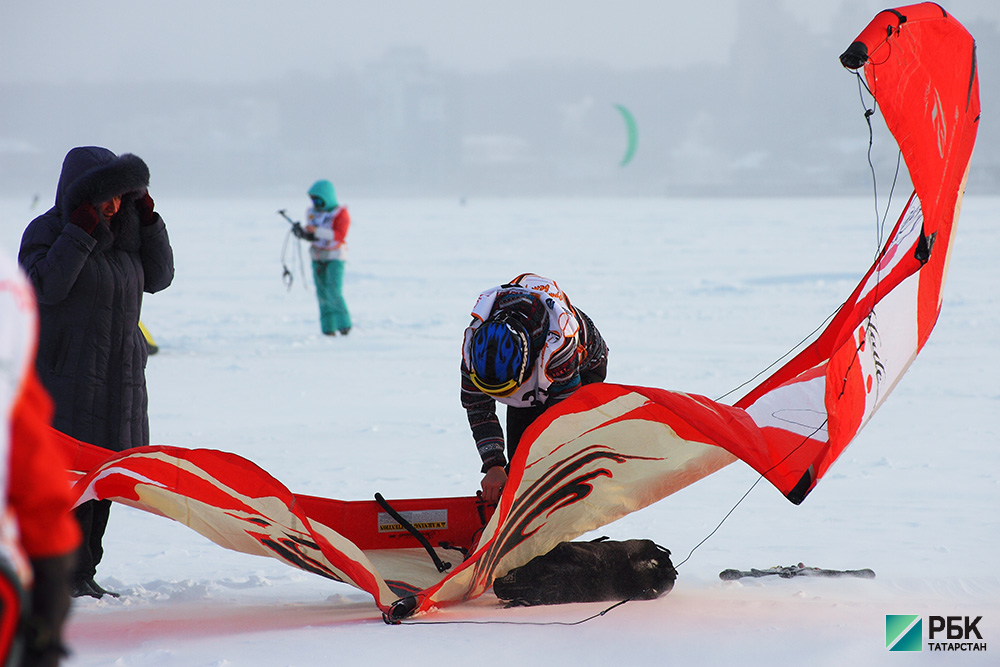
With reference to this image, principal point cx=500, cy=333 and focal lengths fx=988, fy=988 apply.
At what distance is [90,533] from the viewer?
2.71m

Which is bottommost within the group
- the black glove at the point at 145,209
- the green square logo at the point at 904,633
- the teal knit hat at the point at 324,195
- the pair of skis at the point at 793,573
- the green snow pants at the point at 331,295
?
the green square logo at the point at 904,633

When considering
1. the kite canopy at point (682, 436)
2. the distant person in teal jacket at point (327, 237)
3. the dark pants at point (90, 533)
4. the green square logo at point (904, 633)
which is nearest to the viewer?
the green square logo at point (904, 633)

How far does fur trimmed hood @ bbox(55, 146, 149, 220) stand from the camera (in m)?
2.68

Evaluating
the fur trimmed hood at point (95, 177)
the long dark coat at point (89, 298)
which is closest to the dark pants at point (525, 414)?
the long dark coat at point (89, 298)

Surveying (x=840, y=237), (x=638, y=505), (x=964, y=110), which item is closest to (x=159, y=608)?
(x=638, y=505)

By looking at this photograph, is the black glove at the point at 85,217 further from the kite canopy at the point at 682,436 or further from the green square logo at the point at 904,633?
the green square logo at the point at 904,633

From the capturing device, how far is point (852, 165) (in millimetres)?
86312

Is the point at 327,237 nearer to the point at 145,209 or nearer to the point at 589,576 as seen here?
the point at 145,209

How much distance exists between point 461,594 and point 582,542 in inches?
13.6

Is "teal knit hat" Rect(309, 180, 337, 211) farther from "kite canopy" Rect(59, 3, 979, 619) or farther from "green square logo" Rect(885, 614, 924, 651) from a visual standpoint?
"green square logo" Rect(885, 614, 924, 651)

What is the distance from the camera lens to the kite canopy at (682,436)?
238 cm

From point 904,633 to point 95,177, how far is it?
7.58ft

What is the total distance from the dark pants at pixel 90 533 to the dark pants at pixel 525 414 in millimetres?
1146

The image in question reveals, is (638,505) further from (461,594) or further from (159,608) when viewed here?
(159,608)
